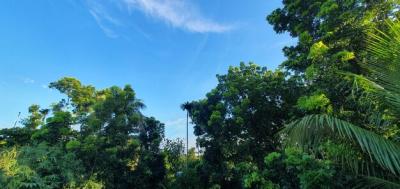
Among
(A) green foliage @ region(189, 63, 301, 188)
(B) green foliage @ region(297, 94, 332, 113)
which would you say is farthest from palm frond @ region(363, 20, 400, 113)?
(A) green foliage @ region(189, 63, 301, 188)

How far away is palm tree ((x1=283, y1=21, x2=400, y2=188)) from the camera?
9.37 ft

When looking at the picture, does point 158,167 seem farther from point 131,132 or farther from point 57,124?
point 57,124

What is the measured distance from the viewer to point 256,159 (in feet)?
43.2

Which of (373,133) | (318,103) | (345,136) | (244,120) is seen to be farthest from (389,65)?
(244,120)

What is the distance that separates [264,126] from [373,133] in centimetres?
1034

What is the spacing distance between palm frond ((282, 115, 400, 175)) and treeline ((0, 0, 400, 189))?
0.01 meters

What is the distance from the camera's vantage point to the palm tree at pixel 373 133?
9.37 feet

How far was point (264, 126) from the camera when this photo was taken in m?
13.3

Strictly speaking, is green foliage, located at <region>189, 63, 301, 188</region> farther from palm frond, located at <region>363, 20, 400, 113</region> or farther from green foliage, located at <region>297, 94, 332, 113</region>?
palm frond, located at <region>363, 20, 400, 113</region>

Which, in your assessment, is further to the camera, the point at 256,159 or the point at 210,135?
the point at 210,135

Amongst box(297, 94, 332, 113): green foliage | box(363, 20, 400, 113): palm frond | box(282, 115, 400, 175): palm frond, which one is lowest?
box(282, 115, 400, 175): palm frond

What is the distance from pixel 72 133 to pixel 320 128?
49.0 feet

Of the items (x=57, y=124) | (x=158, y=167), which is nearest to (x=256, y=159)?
(x=158, y=167)

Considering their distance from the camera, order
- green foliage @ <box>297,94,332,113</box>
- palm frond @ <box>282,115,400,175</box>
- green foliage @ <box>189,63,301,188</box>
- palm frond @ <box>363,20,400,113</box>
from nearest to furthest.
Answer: palm frond @ <box>282,115,400,175</box> < palm frond @ <box>363,20,400,113</box> < green foliage @ <box>297,94,332,113</box> < green foliage @ <box>189,63,301,188</box>
